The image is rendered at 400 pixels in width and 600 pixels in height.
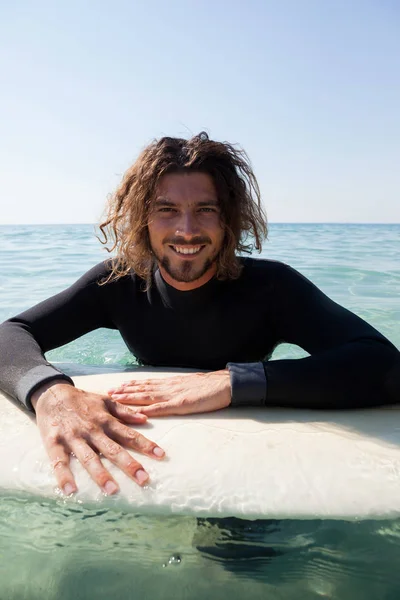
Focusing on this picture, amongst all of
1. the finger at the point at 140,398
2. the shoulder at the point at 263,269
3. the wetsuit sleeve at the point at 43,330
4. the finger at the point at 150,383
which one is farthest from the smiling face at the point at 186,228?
the finger at the point at 140,398

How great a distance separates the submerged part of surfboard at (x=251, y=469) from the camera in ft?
4.59

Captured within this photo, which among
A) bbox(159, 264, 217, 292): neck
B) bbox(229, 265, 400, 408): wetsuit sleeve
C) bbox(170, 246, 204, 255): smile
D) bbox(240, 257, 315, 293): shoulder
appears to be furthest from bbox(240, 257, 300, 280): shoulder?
bbox(229, 265, 400, 408): wetsuit sleeve

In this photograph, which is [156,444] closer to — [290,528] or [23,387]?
[290,528]

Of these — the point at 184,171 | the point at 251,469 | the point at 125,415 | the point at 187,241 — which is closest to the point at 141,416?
the point at 125,415

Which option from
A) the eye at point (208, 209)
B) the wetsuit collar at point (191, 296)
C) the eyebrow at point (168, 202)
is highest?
the eyebrow at point (168, 202)

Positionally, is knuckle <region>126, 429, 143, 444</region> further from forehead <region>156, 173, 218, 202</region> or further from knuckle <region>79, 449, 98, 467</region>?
forehead <region>156, 173, 218, 202</region>

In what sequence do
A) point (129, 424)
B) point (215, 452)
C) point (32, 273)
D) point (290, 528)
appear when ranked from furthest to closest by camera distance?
point (32, 273)
point (129, 424)
point (215, 452)
point (290, 528)

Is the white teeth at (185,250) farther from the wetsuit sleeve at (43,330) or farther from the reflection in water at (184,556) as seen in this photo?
the reflection in water at (184,556)

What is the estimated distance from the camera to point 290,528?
1.42m

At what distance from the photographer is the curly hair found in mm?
2484

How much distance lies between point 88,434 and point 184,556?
43 cm

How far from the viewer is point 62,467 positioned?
1.48 m

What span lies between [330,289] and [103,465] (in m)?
6.20

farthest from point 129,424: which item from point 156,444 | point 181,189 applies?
point 181,189
